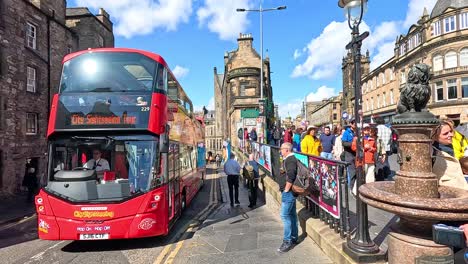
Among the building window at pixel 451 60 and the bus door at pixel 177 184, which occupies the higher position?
the building window at pixel 451 60

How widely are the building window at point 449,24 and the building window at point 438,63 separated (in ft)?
11.3

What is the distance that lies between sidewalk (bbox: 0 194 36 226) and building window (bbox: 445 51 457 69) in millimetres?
47961

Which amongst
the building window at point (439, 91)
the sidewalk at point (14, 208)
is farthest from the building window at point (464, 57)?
the sidewalk at point (14, 208)

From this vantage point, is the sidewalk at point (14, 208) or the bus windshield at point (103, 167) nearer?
the bus windshield at point (103, 167)

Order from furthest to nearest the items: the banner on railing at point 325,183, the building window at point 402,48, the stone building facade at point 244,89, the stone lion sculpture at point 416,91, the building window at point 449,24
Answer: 1. the building window at point 402,48
2. the building window at point 449,24
3. the stone building facade at point 244,89
4. the banner on railing at point 325,183
5. the stone lion sculpture at point 416,91

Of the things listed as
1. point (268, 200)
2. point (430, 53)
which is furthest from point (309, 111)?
point (268, 200)

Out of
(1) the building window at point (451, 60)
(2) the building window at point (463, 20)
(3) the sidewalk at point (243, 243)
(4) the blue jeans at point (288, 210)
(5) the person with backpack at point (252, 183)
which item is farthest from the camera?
(1) the building window at point (451, 60)

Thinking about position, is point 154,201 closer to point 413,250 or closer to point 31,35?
point 413,250

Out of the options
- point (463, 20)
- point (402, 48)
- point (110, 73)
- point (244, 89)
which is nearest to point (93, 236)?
point (110, 73)

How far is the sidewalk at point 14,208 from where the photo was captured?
1138 cm

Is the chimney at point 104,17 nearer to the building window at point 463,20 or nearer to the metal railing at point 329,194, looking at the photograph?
the metal railing at point 329,194

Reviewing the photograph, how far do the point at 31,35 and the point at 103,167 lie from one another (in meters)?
17.6

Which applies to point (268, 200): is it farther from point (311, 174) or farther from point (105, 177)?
point (105, 177)

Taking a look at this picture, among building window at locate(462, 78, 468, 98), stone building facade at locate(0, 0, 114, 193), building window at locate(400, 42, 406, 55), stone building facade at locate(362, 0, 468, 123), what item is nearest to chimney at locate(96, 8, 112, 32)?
stone building facade at locate(0, 0, 114, 193)
